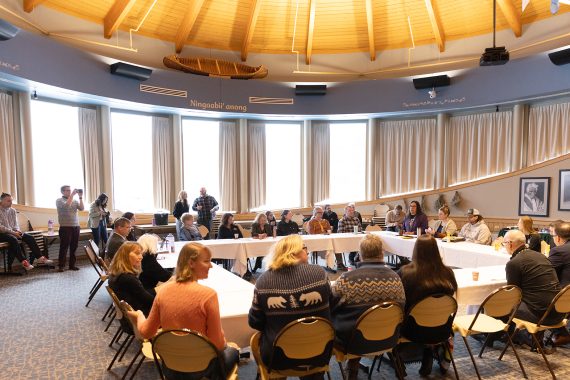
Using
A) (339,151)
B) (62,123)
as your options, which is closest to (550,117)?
(339,151)

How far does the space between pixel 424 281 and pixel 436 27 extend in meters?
8.59

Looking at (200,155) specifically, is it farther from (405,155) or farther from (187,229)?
(405,155)

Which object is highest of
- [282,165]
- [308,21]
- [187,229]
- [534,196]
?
[308,21]

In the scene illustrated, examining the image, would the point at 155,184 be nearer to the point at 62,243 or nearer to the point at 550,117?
the point at 62,243

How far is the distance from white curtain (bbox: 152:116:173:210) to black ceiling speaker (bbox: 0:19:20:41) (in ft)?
13.2

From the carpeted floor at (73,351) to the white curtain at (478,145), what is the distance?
23.3ft

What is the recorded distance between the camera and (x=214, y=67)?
1028cm

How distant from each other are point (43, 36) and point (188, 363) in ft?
25.4

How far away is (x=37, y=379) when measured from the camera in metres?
3.21

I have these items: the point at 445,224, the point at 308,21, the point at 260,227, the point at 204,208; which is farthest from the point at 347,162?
the point at 260,227

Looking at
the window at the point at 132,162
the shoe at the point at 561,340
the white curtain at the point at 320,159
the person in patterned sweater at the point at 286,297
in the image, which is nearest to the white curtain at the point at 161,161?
the window at the point at 132,162

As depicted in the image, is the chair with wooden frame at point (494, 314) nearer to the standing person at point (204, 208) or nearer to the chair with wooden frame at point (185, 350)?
the chair with wooden frame at point (185, 350)

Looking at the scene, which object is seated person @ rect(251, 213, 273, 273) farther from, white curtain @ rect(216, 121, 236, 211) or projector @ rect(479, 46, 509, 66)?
projector @ rect(479, 46, 509, 66)

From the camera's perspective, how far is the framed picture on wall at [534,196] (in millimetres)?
8680
